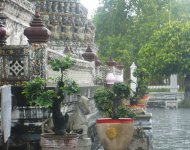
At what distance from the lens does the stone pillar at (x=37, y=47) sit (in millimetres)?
8516

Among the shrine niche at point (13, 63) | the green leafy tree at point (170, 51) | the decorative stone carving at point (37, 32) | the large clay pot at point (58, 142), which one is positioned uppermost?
the green leafy tree at point (170, 51)

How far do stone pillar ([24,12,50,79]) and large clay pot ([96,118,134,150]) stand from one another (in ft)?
4.44

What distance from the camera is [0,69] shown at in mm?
8727

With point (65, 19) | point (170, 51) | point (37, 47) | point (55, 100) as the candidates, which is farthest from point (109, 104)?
point (170, 51)

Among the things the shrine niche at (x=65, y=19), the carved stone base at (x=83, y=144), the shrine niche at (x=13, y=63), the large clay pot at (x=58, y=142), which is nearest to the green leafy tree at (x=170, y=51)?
the shrine niche at (x=65, y=19)

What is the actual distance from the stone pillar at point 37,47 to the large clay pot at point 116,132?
1355 mm

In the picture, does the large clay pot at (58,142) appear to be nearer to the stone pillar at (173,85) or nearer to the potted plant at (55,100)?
the potted plant at (55,100)

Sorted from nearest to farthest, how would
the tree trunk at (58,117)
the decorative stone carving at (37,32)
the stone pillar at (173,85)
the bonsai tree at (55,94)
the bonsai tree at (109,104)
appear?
the bonsai tree at (55,94) < the tree trunk at (58,117) < the decorative stone carving at (37,32) < the bonsai tree at (109,104) < the stone pillar at (173,85)

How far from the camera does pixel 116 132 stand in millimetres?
8922

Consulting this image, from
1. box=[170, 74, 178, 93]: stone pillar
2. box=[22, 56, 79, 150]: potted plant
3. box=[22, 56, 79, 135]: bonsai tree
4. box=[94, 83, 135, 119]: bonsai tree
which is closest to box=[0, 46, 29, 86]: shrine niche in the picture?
box=[22, 56, 79, 150]: potted plant

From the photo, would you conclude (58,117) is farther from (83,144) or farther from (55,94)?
(83,144)

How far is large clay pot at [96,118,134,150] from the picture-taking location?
8.91m

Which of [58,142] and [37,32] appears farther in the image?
[37,32]

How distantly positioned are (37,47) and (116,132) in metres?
1.94
